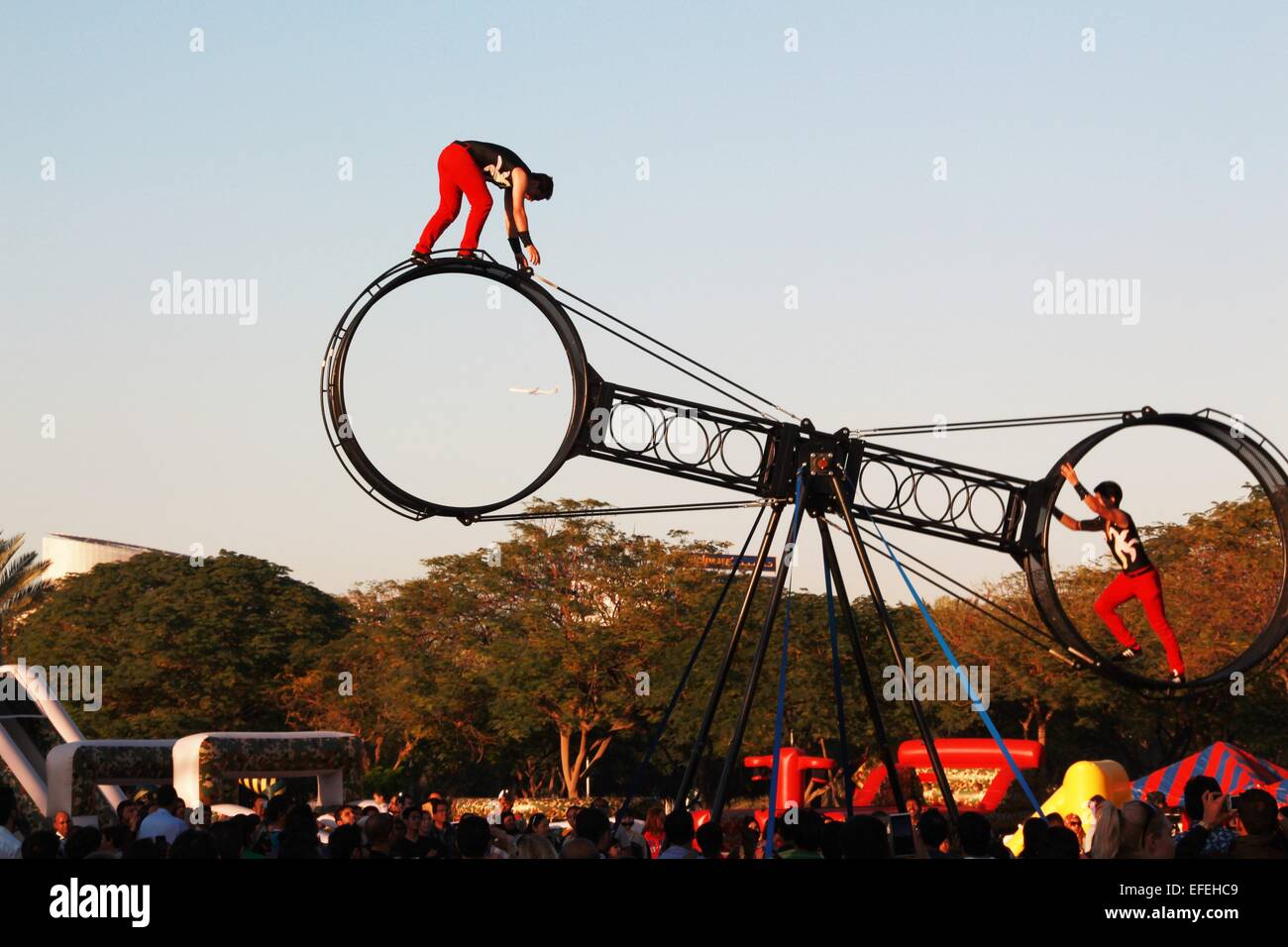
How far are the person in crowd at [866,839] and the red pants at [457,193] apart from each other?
692 cm

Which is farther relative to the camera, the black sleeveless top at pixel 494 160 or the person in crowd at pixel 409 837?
the black sleeveless top at pixel 494 160

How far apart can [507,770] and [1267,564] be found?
2815 centimetres

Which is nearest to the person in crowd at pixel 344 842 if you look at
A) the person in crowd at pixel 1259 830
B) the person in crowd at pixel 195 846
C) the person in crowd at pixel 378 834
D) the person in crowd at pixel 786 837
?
the person in crowd at pixel 378 834

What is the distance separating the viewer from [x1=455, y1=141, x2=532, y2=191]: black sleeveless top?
532 inches

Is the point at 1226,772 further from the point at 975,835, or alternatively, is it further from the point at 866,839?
the point at 866,839

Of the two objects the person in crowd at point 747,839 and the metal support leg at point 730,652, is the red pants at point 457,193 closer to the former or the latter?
the metal support leg at point 730,652

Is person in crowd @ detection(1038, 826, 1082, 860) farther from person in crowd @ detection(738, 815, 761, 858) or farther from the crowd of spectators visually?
person in crowd @ detection(738, 815, 761, 858)

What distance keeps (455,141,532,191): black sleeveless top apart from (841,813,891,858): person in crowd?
7.23m

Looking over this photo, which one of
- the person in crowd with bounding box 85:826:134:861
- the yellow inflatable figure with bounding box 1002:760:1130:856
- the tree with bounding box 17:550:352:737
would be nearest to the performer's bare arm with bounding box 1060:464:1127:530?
the person in crowd with bounding box 85:826:134:861

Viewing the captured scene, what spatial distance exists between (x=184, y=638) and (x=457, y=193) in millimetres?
48969

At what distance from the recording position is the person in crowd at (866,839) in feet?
26.2

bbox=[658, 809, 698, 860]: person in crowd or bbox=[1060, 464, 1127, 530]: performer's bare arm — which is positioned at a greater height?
bbox=[1060, 464, 1127, 530]: performer's bare arm
